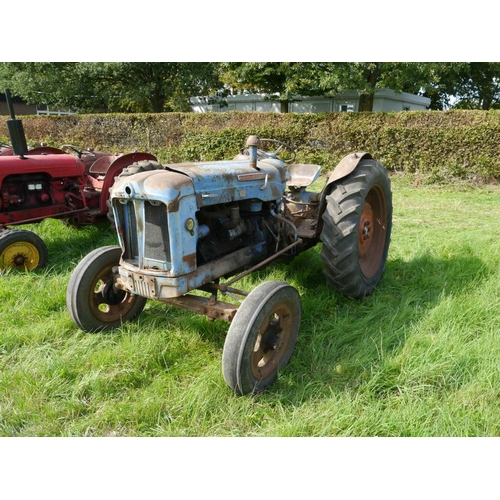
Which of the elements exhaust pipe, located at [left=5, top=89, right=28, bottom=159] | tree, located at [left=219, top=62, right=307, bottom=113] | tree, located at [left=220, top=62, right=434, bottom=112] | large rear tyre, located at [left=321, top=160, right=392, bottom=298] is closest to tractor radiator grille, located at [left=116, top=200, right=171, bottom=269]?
large rear tyre, located at [left=321, top=160, right=392, bottom=298]

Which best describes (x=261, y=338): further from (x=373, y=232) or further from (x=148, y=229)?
(x=373, y=232)

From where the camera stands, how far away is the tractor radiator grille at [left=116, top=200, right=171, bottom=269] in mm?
→ 2662

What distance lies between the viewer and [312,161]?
39.2 feet

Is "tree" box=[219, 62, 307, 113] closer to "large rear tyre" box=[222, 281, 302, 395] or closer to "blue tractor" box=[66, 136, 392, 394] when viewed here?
"blue tractor" box=[66, 136, 392, 394]

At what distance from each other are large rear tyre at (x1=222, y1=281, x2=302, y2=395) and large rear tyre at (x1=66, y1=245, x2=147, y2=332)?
1.29 meters

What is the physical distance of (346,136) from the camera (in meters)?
11.6

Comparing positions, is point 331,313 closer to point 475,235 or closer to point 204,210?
point 204,210

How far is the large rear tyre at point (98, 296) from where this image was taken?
3.14 metres

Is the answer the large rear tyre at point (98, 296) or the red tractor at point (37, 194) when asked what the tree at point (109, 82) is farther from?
the large rear tyre at point (98, 296)

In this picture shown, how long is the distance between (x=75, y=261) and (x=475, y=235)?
5.28m

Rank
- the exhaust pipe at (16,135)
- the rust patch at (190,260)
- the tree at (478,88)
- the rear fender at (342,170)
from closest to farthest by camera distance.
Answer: the rust patch at (190,260) → the rear fender at (342,170) → the exhaust pipe at (16,135) → the tree at (478,88)

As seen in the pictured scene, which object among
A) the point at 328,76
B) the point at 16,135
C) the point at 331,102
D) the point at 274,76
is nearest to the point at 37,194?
the point at 16,135

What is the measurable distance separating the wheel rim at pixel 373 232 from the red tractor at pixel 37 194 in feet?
11.2

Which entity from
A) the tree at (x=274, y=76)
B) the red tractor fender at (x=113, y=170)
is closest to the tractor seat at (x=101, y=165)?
the red tractor fender at (x=113, y=170)
